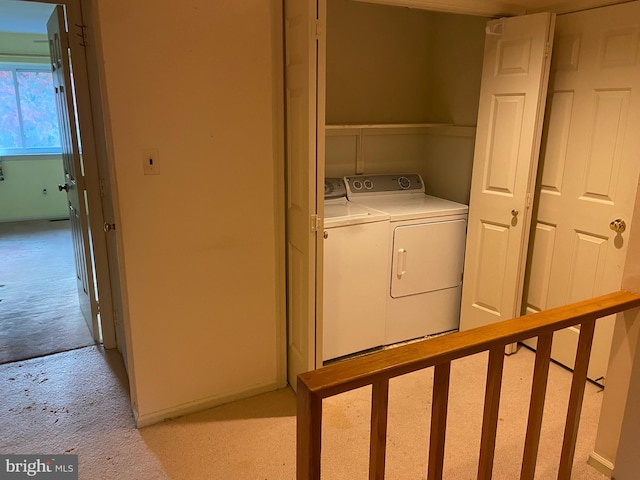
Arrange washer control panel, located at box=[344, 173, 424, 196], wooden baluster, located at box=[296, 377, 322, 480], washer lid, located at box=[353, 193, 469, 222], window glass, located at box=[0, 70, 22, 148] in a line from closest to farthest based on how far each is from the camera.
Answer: wooden baluster, located at box=[296, 377, 322, 480]
washer lid, located at box=[353, 193, 469, 222]
washer control panel, located at box=[344, 173, 424, 196]
window glass, located at box=[0, 70, 22, 148]

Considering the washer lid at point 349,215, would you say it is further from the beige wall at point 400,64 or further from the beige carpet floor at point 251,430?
the beige carpet floor at point 251,430

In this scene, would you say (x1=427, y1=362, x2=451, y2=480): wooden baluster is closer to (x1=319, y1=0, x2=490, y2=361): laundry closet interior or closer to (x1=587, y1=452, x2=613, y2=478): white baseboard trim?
(x1=587, y1=452, x2=613, y2=478): white baseboard trim

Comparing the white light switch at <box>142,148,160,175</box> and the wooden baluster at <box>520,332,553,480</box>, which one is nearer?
the wooden baluster at <box>520,332,553,480</box>

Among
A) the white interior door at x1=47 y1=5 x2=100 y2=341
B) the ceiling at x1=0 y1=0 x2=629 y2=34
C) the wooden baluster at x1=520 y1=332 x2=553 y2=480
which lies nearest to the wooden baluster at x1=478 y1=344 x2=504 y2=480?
the wooden baluster at x1=520 y1=332 x2=553 y2=480

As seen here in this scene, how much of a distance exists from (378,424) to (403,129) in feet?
8.74

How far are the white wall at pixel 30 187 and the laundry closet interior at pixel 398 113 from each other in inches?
182

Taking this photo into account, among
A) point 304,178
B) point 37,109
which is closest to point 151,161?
point 304,178

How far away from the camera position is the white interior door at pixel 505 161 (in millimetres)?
2635

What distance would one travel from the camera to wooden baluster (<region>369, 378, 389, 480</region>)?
48.8 inches

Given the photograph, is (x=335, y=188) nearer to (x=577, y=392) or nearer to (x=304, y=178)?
(x=304, y=178)

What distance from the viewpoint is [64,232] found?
19.2ft

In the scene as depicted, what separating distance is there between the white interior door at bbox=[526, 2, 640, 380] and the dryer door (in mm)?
492

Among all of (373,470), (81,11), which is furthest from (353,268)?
(81,11)

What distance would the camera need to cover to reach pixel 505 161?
9.32 feet
